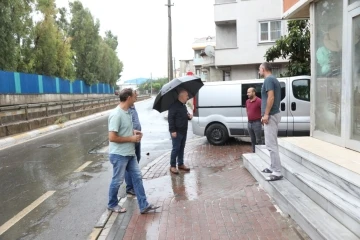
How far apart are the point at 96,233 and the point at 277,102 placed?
10.9 ft

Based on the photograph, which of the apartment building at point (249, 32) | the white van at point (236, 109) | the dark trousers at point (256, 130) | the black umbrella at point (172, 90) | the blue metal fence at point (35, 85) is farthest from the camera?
the apartment building at point (249, 32)

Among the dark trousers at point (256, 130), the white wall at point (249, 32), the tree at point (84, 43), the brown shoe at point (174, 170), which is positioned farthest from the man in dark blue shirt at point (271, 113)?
the tree at point (84, 43)

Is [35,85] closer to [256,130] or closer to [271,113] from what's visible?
[256,130]

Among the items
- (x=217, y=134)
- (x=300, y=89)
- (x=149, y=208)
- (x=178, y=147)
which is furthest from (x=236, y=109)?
(x=149, y=208)

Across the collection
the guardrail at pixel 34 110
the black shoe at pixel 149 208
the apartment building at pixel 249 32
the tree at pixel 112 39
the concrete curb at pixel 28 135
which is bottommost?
the black shoe at pixel 149 208

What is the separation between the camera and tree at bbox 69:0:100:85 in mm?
40094

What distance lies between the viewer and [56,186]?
7082 millimetres

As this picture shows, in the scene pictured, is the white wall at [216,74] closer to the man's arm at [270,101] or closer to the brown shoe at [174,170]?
the brown shoe at [174,170]

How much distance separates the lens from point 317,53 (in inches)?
289

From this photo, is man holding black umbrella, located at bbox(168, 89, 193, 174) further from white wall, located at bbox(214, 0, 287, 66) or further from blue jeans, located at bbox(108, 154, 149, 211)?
white wall, located at bbox(214, 0, 287, 66)

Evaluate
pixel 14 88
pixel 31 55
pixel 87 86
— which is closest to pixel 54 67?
pixel 31 55

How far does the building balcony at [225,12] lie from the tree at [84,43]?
19.4 metres

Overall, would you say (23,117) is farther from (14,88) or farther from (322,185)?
(322,185)

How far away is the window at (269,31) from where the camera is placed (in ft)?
77.6
